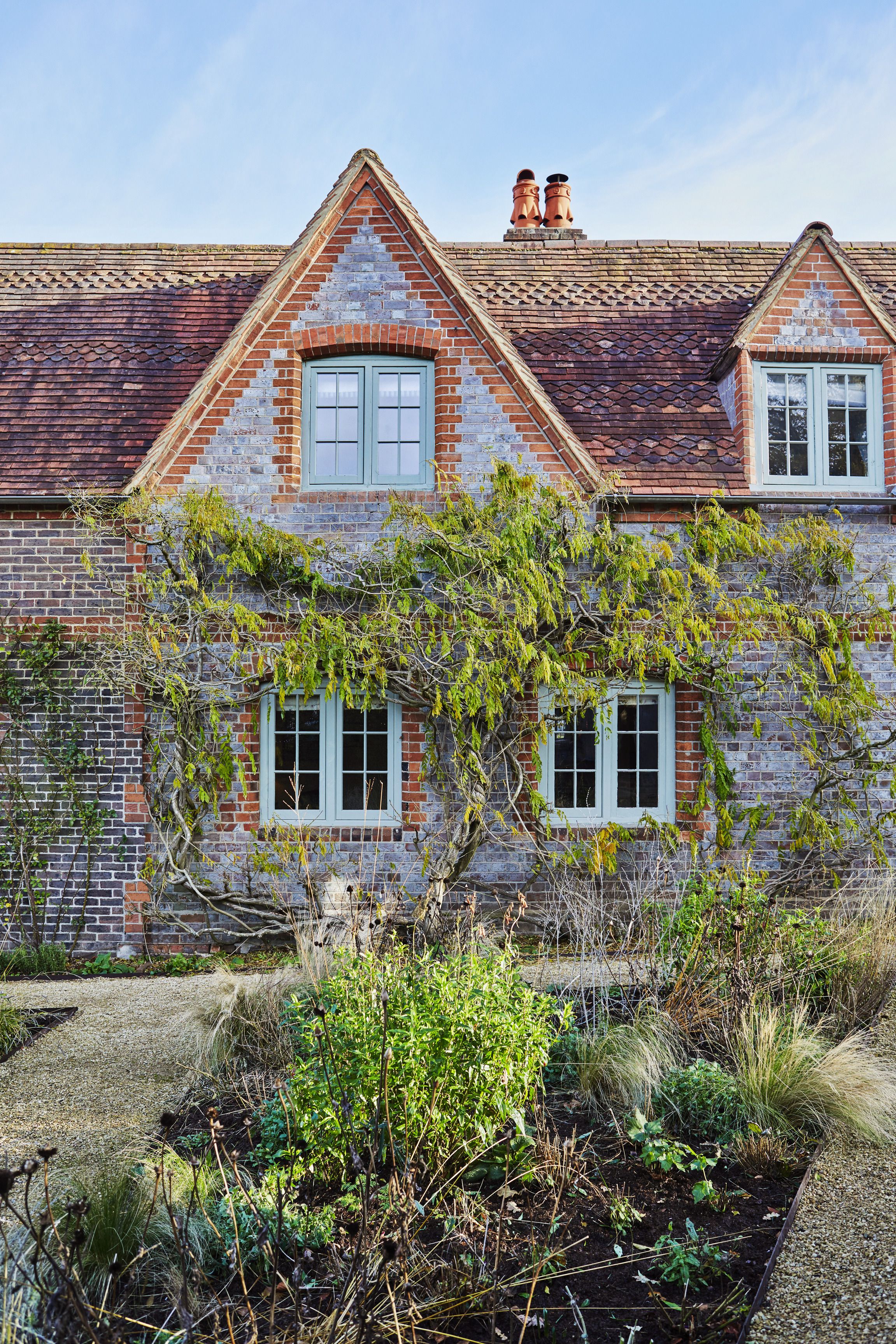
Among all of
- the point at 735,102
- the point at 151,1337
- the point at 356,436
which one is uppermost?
the point at 735,102

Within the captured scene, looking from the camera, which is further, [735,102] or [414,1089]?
[735,102]

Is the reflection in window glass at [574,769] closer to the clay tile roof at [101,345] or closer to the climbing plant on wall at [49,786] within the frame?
the climbing plant on wall at [49,786]

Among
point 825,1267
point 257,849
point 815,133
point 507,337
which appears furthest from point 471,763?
point 815,133

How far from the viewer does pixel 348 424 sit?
9.10m

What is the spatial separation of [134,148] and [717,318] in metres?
6.15

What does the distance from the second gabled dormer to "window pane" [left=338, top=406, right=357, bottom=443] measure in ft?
12.3

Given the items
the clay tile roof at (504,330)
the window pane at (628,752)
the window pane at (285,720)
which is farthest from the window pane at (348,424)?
the window pane at (628,752)

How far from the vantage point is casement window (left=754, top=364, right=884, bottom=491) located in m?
9.33

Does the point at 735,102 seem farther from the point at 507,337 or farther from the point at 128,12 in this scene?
the point at 128,12

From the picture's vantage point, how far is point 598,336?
33.8 ft

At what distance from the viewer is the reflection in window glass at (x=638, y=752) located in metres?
9.06

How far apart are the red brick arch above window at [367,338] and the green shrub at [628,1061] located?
21.2ft

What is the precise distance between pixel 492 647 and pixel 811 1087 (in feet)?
15.5

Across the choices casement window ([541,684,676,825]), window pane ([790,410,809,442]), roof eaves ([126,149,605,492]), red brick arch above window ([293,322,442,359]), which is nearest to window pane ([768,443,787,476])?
window pane ([790,410,809,442])
